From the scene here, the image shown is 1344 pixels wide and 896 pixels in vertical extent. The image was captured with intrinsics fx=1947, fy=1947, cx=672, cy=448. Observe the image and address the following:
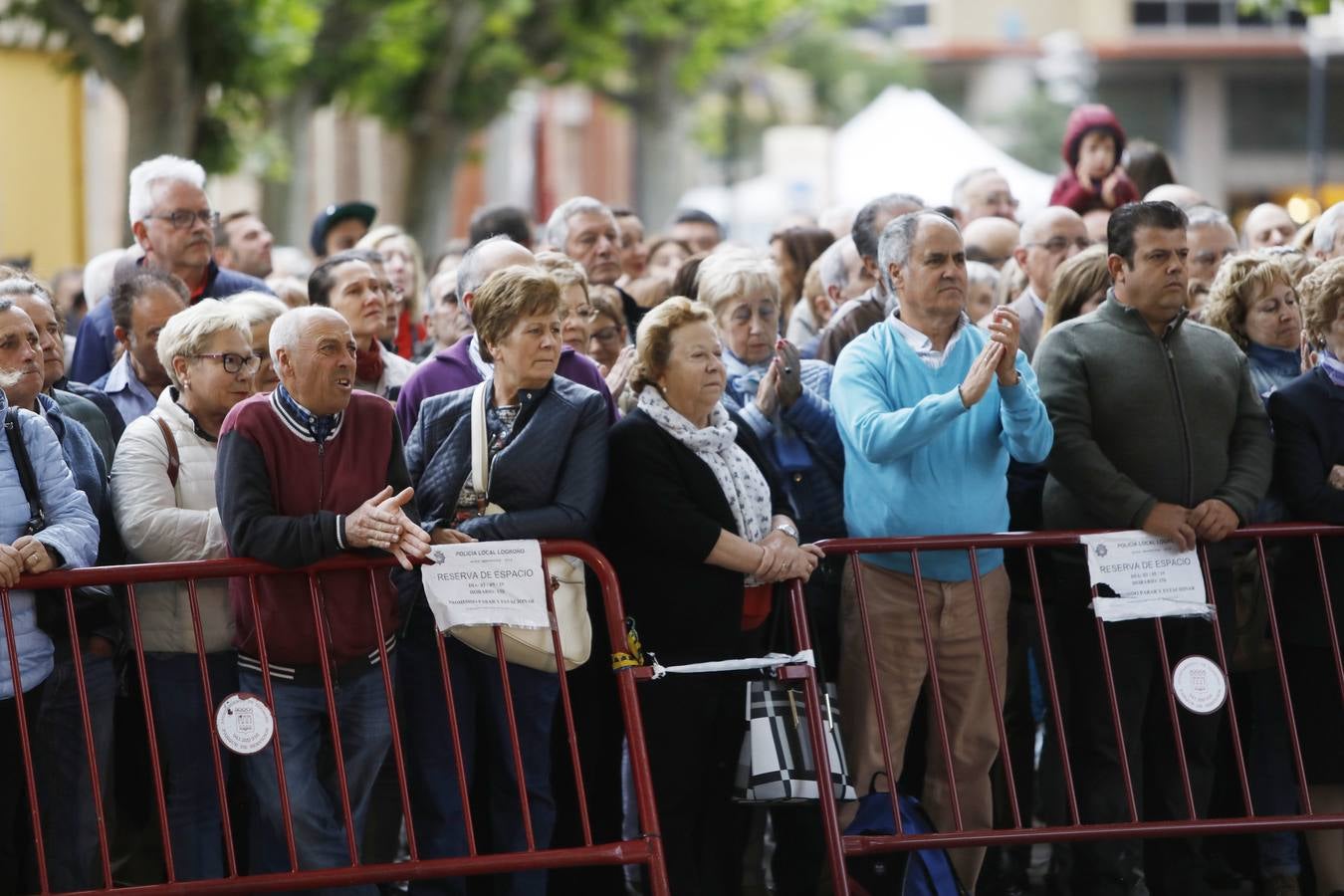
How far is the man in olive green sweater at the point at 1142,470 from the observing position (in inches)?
258

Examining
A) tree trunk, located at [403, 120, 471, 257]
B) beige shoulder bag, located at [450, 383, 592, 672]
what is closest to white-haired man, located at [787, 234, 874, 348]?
beige shoulder bag, located at [450, 383, 592, 672]

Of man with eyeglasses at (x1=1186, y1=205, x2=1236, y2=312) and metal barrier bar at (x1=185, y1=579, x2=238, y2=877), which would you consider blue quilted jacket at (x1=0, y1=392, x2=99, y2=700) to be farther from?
man with eyeglasses at (x1=1186, y1=205, x2=1236, y2=312)

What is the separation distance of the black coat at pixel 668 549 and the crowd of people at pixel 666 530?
0.04 feet

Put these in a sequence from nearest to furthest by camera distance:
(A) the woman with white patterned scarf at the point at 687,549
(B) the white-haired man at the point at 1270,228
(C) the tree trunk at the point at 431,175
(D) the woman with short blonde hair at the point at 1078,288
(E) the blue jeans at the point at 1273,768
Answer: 1. (A) the woman with white patterned scarf at the point at 687,549
2. (E) the blue jeans at the point at 1273,768
3. (D) the woman with short blonde hair at the point at 1078,288
4. (B) the white-haired man at the point at 1270,228
5. (C) the tree trunk at the point at 431,175

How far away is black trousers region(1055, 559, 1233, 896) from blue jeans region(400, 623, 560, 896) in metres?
1.85

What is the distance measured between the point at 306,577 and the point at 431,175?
845 inches

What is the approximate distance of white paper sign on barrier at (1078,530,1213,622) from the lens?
639 centimetres

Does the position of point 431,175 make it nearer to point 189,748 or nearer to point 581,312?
point 581,312

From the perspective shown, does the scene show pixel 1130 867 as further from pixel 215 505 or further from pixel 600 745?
pixel 215 505

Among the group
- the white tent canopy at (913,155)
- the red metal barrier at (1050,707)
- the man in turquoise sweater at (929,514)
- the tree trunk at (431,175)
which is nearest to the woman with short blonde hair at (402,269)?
the man in turquoise sweater at (929,514)

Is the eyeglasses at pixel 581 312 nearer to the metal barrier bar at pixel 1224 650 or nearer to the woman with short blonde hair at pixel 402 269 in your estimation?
the woman with short blonde hair at pixel 402 269

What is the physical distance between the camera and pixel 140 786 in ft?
21.8

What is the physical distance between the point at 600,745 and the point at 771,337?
1.69 m

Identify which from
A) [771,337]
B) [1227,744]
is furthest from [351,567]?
[1227,744]
